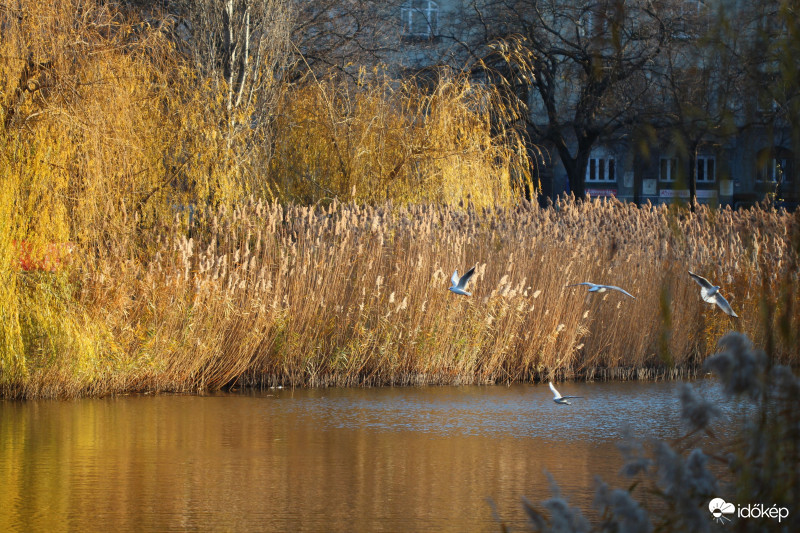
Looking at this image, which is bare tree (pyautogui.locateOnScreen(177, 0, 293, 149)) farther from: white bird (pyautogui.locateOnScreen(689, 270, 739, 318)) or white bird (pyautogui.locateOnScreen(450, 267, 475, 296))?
white bird (pyautogui.locateOnScreen(689, 270, 739, 318))

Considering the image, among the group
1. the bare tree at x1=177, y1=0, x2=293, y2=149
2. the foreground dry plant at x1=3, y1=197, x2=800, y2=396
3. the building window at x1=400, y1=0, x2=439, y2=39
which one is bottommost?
the foreground dry plant at x1=3, y1=197, x2=800, y2=396

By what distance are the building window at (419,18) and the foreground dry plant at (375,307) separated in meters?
22.0

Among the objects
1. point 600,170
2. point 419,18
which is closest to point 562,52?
point 419,18

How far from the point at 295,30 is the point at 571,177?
999cm

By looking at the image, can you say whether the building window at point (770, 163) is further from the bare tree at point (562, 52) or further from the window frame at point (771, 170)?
the bare tree at point (562, 52)

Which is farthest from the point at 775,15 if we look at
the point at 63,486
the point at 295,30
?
the point at 295,30

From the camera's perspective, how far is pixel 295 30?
85.0 feet

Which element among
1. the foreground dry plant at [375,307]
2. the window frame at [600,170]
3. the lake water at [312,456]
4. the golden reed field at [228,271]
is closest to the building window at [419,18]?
the window frame at [600,170]

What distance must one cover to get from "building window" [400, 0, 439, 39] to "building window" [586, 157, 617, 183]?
1249 cm

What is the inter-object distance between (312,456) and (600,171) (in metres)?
40.6

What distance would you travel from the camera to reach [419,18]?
115ft

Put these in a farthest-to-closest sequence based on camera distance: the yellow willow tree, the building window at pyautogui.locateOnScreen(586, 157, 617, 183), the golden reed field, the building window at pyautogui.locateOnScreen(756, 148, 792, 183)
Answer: the building window at pyautogui.locateOnScreen(586, 157, 617, 183)
the yellow willow tree
the golden reed field
the building window at pyautogui.locateOnScreen(756, 148, 792, 183)

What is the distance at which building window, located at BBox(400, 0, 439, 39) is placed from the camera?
3297 centimetres

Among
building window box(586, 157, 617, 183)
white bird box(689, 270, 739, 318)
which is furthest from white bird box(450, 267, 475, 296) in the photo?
building window box(586, 157, 617, 183)
